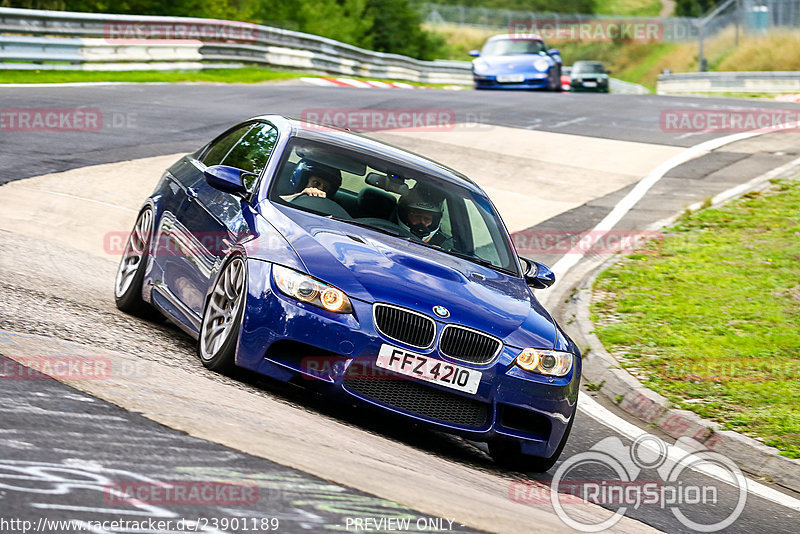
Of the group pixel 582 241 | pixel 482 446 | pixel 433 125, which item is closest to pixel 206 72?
pixel 433 125

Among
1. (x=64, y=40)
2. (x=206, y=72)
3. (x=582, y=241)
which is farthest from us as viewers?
(x=206, y=72)

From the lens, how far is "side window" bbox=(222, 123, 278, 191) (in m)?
7.07

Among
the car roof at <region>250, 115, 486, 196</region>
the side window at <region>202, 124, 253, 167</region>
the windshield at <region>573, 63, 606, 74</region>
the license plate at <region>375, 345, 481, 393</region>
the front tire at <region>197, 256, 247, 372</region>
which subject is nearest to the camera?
the license plate at <region>375, 345, 481, 393</region>

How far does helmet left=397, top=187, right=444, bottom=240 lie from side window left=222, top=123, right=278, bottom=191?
929 mm

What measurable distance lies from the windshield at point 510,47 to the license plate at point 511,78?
1.08m

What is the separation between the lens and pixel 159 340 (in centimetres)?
692

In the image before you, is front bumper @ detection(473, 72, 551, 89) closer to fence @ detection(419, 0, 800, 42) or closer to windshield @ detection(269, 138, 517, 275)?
fence @ detection(419, 0, 800, 42)

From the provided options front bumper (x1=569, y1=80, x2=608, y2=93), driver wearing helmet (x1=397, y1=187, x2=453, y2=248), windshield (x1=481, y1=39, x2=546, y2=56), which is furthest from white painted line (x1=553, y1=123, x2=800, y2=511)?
front bumper (x1=569, y1=80, x2=608, y2=93)

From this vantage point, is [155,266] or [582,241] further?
[582,241]

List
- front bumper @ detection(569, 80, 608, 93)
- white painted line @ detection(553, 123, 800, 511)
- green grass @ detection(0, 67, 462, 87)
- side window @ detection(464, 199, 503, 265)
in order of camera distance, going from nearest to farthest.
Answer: white painted line @ detection(553, 123, 800, 511)
side window @ detection(464, 199, 503, 265)
green grass @ detection(0, 67, 462, 87)
front bumper @ detection(569, 80, 608, 93)

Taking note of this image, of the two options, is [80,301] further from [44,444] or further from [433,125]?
[433,125]

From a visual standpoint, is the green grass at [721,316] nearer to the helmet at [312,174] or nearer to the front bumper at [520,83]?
the helmet at [312,174]

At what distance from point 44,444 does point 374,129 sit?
15.2m

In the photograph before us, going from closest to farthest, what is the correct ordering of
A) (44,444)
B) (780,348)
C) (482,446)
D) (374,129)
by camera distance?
1. (44,444)
2. (482,446)
3. (780,348)
4. (374,129)
